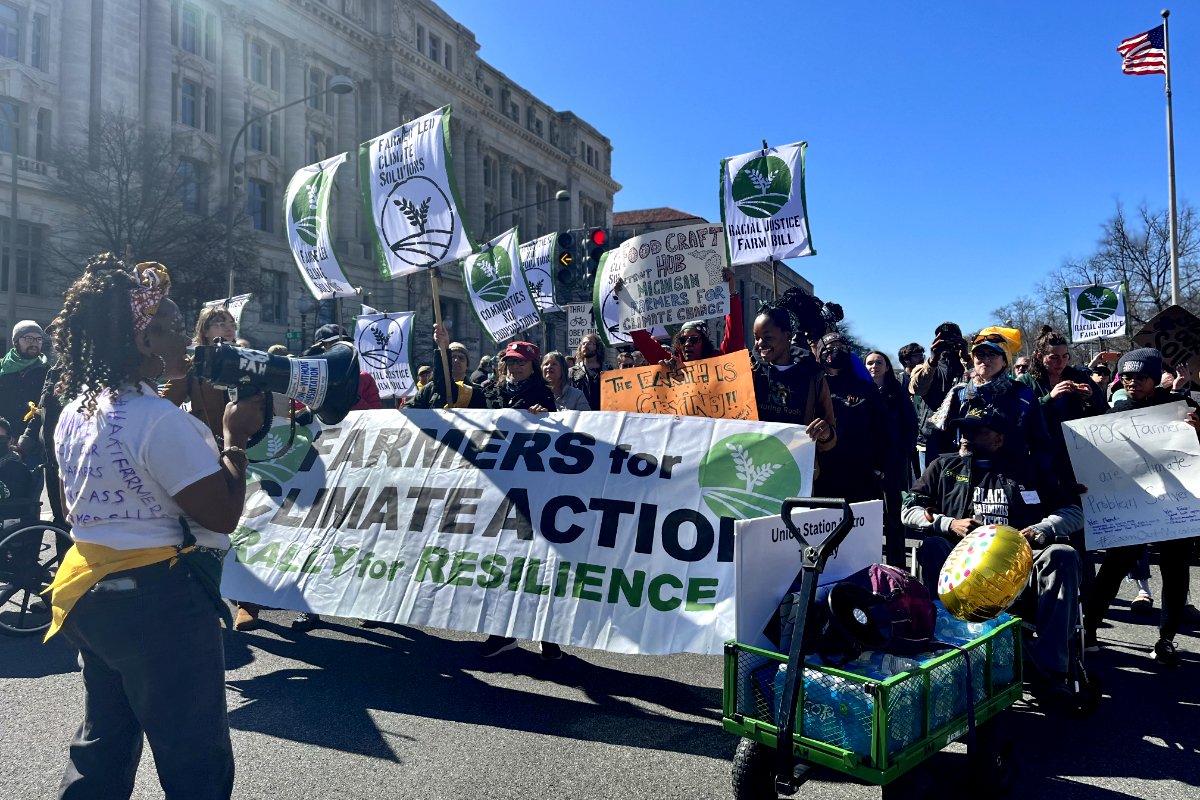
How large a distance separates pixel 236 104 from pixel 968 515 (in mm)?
44868

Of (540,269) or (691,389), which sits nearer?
(691,389)

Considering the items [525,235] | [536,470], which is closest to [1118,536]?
[536,470]

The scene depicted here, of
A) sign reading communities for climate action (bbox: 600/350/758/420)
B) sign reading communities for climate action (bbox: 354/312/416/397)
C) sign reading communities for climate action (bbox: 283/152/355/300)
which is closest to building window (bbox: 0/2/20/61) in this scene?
sign reading communities for climate action (bbox: 354/312/416/397)

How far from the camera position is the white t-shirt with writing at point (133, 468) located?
2424mm

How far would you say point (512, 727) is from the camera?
4207 millimetres

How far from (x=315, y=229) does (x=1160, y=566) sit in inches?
316

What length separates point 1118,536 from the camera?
4836 mm

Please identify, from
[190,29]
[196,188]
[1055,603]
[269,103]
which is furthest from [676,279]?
[269,103]

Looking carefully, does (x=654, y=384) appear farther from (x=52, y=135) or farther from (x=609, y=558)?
(x=52, y=135)

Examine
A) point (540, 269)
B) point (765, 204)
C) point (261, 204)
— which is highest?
point (261, 204)

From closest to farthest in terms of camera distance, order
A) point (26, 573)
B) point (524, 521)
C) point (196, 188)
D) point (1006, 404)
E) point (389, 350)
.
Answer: point (1006, 404) → point (524, 521) → point (26, 573) → point (389, 350) → point (196, 188)

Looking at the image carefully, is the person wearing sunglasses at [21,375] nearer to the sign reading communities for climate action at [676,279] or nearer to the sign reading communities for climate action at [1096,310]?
the sign reading communities for climate action at [676,279]

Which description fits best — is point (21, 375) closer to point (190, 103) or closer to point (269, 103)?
point (190, 103)

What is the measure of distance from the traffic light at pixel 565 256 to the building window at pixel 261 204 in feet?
119
